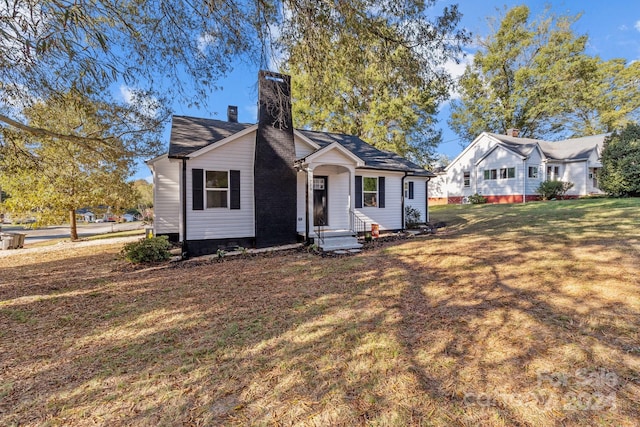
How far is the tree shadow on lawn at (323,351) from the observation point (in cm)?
252

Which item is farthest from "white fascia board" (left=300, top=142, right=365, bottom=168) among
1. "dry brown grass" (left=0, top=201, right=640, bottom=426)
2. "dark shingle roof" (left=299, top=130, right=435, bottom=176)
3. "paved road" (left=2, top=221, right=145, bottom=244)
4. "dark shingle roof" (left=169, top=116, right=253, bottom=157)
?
"paved road" (left=2, top=221, right=145, bottom=244)

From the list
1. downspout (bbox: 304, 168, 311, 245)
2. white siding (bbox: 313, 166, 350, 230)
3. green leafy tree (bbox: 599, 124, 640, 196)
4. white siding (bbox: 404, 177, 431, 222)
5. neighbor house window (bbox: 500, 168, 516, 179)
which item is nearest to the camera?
downspout (bbox: 304, 168, 311, 245)

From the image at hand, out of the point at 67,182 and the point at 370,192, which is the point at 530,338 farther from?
the point at 67,182

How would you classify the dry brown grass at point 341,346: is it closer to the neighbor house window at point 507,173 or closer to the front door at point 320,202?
the front door at point 320,202

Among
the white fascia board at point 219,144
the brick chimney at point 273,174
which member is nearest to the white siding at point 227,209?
the white fascia board at point 219,144

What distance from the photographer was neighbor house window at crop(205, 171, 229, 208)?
982 centimetres

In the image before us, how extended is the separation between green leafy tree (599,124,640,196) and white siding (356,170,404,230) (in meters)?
13.6

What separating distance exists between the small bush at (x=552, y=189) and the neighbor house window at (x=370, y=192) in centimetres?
1714

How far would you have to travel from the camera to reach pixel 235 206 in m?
10.1

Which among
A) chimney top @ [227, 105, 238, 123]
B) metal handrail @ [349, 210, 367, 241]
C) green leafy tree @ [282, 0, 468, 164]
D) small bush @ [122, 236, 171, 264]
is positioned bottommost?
small bush @ [122, 236, 171, 264]

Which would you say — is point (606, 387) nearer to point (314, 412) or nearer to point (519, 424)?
point (519, 424)

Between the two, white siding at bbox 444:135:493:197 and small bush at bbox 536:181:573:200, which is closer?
small bush at bbox 536:181:573:200

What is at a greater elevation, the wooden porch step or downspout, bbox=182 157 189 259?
downspout, bbox=182 157 189 259

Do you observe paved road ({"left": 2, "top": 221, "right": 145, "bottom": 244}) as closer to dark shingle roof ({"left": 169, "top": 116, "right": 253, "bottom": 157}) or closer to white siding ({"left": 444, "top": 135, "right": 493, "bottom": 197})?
dark shingle roof ({"left": 169, "top": 116, "right": 253, "bottom": 157})
